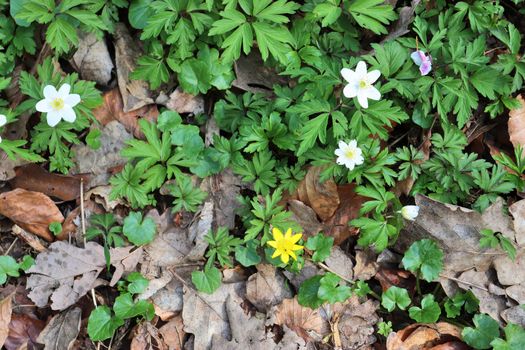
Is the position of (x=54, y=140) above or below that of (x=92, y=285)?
above

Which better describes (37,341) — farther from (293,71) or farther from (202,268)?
(293,71)

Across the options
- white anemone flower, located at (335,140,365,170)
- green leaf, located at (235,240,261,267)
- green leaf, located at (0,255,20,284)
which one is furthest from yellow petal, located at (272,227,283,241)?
green leaf, located at (0,255,20,284)

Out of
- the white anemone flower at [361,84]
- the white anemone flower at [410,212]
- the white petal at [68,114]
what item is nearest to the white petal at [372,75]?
the white anemone flower at [361,84]

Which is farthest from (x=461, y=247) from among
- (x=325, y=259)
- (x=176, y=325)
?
(x=176, y=325)

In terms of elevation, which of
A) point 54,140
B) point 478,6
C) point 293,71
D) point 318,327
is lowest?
point 318,327

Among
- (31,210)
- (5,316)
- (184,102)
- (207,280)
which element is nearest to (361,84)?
(184,102)

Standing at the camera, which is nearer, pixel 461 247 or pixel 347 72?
pixel 347 72

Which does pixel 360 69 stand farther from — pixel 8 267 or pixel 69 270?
pixel 8 267
